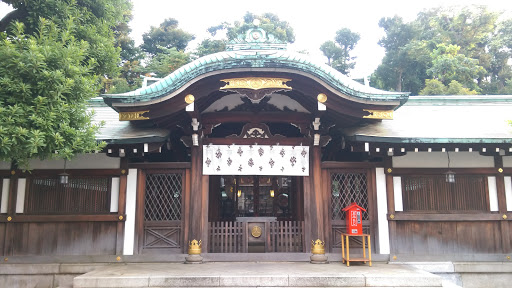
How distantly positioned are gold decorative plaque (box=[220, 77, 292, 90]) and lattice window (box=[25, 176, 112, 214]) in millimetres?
4013

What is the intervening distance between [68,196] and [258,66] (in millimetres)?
5635

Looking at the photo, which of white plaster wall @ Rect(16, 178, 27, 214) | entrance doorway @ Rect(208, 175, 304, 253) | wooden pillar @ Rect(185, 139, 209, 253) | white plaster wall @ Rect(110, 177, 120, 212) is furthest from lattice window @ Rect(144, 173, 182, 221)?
white plaster wall @ Rect(16, 178, 27, 214)

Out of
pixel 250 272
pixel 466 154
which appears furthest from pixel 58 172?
pixel 466 154

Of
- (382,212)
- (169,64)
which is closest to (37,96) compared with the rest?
(382,212)

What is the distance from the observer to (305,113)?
9195 millimetres

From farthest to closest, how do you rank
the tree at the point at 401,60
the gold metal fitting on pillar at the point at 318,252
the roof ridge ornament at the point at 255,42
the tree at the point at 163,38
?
the tree at the point at 163,38 → the tree at the point at 401,60 → the roof ridge ornament at the point at 255,42 → the gold metal fitting on pillar at the point at 318,252

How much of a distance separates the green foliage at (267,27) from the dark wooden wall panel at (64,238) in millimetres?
27915

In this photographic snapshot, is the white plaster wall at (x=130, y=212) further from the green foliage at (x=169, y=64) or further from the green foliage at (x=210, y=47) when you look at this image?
the green foliage at (x=210, y=47)

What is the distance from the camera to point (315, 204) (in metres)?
8.82

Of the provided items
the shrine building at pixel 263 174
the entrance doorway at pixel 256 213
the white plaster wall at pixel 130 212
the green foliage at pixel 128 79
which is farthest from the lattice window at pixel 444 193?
the green foliage at pixel 128 79

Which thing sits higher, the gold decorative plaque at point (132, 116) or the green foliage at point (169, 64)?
the green foliage at point (169, 64)

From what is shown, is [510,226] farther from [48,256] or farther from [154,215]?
[48,256]

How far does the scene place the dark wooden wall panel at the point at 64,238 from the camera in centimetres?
905

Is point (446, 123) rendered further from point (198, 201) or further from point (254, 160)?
point (198, 201)
